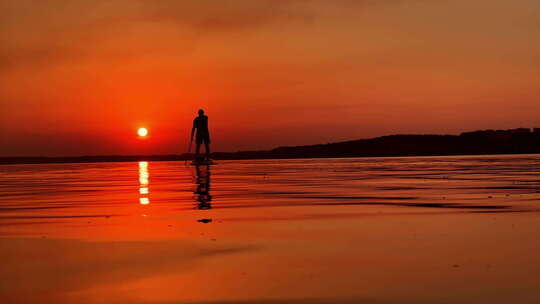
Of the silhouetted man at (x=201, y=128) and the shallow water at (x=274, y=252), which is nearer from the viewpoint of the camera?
the shallow water at (x=274, y=252)

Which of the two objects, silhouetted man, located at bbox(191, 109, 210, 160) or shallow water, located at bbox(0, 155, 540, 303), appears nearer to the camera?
shallow water, located at bbox(0, 155, 540, 303)

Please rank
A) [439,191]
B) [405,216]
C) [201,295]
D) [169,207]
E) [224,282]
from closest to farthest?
→ [201,295] → [224,282] → [405,216] → [169,207] → [439,191]

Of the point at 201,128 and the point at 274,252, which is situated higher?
the point at 201,128

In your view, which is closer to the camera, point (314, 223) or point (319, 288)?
point (319, 288)

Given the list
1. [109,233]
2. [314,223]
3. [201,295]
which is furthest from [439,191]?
[201,295]

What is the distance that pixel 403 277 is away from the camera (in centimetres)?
476

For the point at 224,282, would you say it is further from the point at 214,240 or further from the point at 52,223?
the point at 52,223

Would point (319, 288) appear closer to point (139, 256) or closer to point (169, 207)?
point (139, 256)

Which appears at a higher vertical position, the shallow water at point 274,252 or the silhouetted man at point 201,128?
the silhouetted man at point 201,128

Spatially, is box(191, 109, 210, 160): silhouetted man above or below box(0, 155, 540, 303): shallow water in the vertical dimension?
above

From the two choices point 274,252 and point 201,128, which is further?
point 201,128

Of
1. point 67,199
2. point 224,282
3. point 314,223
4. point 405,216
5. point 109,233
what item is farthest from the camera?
point 67,199

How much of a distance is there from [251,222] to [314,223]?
75 cm

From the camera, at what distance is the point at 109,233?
732cm
